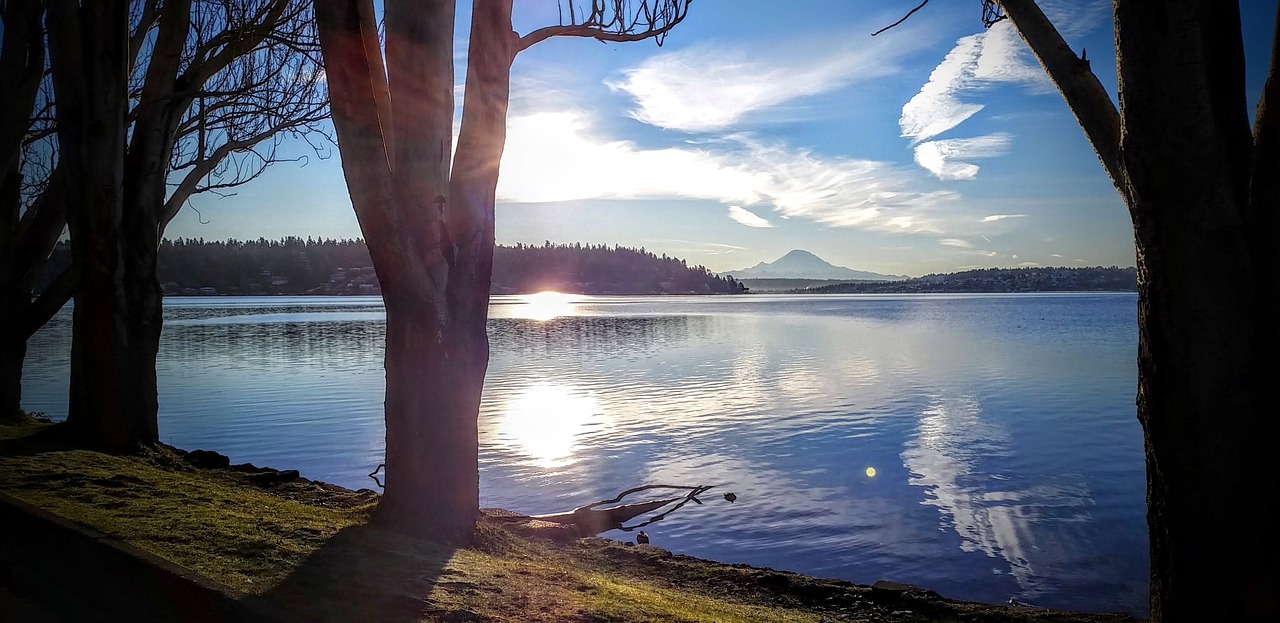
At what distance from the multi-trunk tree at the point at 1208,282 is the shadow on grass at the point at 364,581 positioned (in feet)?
12.3

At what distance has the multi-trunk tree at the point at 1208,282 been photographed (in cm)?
328

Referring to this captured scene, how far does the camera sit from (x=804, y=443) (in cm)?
1520

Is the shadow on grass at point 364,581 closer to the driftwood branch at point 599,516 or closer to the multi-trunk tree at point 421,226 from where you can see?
the multi-trunk tree at point 421,226

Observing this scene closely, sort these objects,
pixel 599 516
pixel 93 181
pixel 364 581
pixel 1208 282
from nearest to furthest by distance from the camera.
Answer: pixel 1208 282, pixel 364 581, pixel 93 181, pixel 599 516

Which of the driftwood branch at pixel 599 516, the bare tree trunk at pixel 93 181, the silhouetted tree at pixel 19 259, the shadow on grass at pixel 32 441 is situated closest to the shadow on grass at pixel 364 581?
the driftwood branch at pixel 599 516

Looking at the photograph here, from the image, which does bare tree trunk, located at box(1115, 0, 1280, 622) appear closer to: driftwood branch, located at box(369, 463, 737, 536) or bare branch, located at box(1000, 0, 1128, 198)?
bare branch, located at box(1000, 0, 1128, 198)

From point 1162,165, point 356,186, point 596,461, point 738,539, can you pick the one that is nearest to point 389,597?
point 356,186

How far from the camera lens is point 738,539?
9625mm

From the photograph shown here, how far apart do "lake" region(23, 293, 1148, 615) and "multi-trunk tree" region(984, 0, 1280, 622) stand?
483 cm

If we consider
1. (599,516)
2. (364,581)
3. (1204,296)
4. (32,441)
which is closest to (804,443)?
(599,516)

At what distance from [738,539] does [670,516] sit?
137 centimetres

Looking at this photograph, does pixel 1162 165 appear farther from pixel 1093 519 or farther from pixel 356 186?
pixel 1093 519

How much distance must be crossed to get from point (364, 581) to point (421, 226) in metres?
2.94

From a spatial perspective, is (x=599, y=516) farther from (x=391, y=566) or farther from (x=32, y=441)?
(x=32, y=441)
